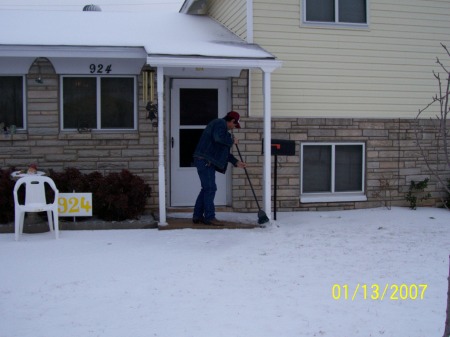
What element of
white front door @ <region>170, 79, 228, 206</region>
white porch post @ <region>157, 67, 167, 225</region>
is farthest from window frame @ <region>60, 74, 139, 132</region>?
white porch post @ <region>157, 67, 167, 225</region>

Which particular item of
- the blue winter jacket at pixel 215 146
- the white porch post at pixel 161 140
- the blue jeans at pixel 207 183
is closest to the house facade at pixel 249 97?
the white porch post at pixel 161 140

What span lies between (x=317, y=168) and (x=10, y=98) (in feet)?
18.2

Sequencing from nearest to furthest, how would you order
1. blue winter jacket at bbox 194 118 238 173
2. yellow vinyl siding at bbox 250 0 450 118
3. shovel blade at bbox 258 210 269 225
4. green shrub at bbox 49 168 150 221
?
blue winter jacket at bbox 194 118 238 173
shovel blade at bbox 258 210 269 225
green shrub at bbox 49 168 150 221
yellow vinyl siding at bbox 250 0 450 118

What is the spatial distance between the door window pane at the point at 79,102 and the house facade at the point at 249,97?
0.7 inches

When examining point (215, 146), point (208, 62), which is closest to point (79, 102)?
point (208, 62)

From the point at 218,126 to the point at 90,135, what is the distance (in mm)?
2516

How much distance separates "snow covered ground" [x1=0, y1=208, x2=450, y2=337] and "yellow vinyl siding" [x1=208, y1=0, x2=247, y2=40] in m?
3.82

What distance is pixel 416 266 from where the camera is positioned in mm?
6348

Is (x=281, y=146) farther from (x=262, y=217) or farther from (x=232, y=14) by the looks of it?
(x=232, y=14)

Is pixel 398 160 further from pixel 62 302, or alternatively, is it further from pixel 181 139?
pixel 62 302

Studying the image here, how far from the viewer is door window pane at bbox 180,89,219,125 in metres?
9.85
